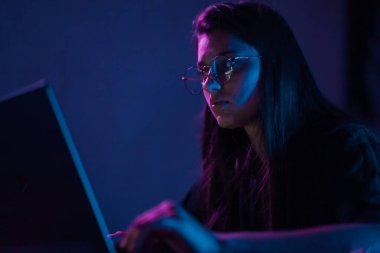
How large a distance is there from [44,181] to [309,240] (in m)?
0.39

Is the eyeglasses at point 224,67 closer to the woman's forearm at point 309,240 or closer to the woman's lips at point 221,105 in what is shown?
the woman's lips at point 221,105

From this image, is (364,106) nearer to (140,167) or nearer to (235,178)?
(235,178)

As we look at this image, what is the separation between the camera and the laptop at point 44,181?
619 millimetres

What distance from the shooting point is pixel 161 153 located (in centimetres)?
197

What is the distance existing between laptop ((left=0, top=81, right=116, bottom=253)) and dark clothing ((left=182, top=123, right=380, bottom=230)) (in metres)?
0.47

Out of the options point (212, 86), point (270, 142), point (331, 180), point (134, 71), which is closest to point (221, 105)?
point (212, 86)

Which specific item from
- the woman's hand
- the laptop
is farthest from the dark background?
the woman's hand

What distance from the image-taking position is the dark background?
1.90 metres

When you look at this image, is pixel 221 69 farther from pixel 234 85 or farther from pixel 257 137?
pixel 257 137

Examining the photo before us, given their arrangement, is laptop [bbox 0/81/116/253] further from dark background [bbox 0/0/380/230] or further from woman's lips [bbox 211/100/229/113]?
dark background [bbox 0/0/380/230]

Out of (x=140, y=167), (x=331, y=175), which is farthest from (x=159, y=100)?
(x=331, y=175)

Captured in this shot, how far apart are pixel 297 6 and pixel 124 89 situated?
821mm

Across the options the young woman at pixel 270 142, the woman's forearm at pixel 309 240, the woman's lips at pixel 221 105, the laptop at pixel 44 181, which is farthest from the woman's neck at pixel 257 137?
the laptop at pixel 44 181

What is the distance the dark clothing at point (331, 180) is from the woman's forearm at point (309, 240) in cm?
8
